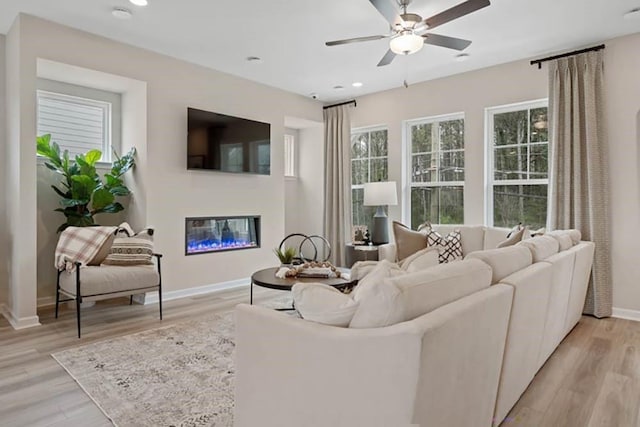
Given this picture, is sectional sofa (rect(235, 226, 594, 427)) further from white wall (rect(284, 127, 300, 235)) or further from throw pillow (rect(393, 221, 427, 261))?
white wall (rect(284, 127, 300, 235))

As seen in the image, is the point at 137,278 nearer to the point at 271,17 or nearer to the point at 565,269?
the point at 271,17

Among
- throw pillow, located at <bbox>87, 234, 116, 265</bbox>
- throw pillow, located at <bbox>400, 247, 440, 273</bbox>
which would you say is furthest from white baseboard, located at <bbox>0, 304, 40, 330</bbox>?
throw pillow, located at <bbox>400, 247, 440, 273</bbox>

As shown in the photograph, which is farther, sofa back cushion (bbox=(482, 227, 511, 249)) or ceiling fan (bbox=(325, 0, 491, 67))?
sofa back cushion (bbox=(482, 227, 511, 249))

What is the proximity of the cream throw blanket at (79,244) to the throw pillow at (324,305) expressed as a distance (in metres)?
2.92

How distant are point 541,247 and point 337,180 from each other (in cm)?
389

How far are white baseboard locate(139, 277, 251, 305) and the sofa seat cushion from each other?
0.76 metres

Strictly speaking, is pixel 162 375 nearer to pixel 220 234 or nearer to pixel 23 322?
pixel 23 322

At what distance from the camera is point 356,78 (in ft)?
17.3

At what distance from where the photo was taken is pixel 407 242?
468 cm

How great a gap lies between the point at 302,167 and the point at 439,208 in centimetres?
257

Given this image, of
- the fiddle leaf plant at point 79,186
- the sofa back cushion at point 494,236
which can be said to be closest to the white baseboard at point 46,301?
the fiddle leaf plant at point 79,186

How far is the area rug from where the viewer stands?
6.93 ft

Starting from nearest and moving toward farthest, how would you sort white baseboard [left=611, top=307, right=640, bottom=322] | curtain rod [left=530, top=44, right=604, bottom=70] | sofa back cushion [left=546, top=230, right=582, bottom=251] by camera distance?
sofa back cushion [left=546, top=230, right=582, bottom=251] < white baseboard [left=611, top=307, right=640, bottom=322] < curtain rod [left=530, top=44, right=604, bottom=70]

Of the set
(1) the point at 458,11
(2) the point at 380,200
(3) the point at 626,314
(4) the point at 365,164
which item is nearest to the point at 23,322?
(2) the point at 380,200
